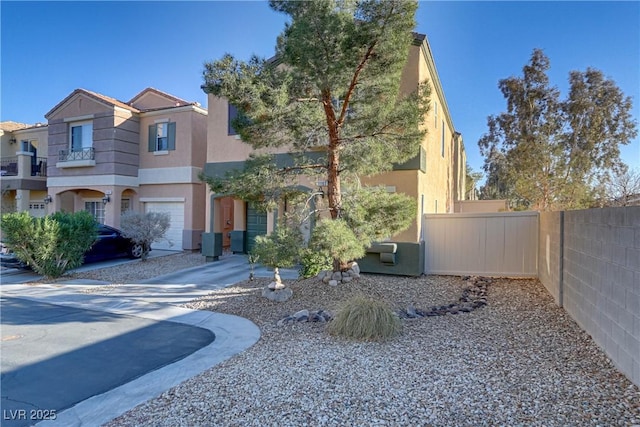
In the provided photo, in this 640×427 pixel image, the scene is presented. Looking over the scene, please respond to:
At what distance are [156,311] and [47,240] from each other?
17.2 feet

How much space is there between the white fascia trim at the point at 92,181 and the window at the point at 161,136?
69.6 inches

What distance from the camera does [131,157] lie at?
17469mm

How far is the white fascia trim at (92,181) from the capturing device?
Answer: 16906 millimetres

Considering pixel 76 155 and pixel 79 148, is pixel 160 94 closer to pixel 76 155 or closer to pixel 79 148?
pixel 79 148

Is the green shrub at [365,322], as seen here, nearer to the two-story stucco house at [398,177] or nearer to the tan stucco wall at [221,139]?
the two-story stucco house at [398,177]

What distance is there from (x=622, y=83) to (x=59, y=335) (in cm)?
2454

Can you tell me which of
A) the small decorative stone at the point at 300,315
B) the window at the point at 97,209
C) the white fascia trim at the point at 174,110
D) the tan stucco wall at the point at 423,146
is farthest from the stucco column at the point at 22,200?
the small decorative stone at the point at 300,315

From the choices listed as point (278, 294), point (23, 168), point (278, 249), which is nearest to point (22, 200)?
point (23, 168)

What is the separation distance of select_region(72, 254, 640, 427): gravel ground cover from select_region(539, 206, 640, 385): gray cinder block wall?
254mm

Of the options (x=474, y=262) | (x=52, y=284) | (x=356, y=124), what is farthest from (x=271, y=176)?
(x=52, y=284)

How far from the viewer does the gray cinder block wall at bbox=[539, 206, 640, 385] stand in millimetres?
4023

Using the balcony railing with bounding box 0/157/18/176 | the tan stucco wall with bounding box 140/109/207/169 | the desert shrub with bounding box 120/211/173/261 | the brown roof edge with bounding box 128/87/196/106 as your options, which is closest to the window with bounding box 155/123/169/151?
the tan stucco wall with bounding box 140/109/207/169

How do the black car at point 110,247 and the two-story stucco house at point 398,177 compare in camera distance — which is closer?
the two-story stucco house at point 398,177

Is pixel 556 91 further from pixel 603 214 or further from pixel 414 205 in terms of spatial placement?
pixel 603 214
